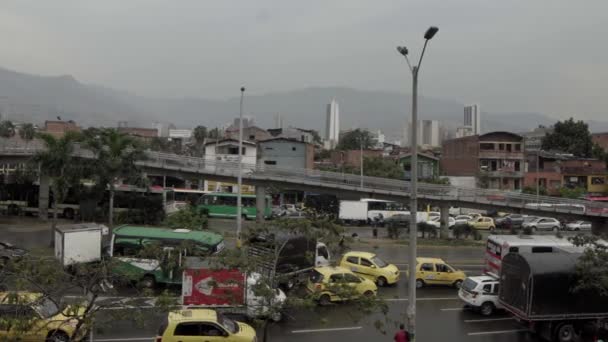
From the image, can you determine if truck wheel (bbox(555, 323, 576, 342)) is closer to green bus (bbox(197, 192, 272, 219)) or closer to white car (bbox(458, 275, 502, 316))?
white car (bbox(458, 275, 502, 316))

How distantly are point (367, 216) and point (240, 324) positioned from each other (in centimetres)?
3622

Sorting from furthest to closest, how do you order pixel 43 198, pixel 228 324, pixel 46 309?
pixel 43 198 → pixel 228 324 → pixel 46 309

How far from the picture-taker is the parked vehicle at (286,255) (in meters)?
13.4

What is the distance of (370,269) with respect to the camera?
75.9 feet

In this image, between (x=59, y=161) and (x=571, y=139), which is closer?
(x=59, y=161)

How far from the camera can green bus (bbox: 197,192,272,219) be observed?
47969 millimetres

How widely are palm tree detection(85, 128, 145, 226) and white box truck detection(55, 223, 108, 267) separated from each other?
7.68m

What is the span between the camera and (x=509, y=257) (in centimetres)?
1722

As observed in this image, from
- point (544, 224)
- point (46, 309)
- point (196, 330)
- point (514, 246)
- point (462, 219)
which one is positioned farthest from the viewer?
point (462, 219)

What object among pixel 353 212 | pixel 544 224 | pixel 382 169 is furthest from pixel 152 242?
pixel 382 169

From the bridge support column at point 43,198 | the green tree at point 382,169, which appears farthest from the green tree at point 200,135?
the bridge support column at point 43,198

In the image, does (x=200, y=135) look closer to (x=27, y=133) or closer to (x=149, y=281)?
(x=27, y=133)

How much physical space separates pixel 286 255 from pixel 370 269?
16.2ft

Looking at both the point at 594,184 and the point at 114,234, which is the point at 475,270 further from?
the point at 594,184
